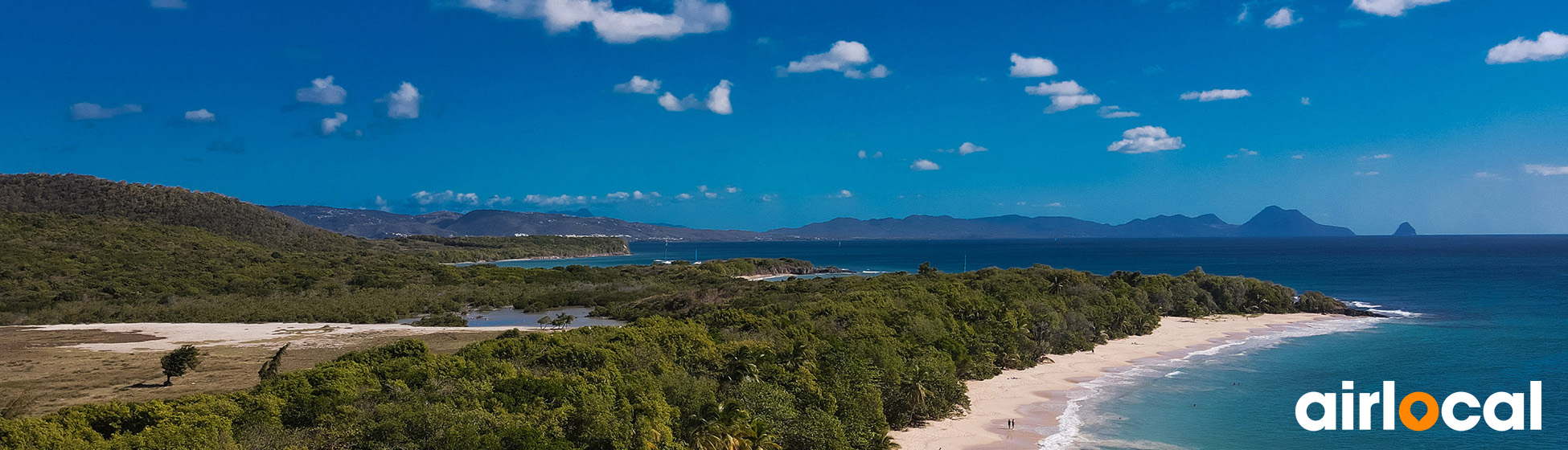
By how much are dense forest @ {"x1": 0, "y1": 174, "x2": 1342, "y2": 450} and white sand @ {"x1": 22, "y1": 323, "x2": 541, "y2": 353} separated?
4.99 m

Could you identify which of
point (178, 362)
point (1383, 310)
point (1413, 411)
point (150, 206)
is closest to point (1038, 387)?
point (1413, 411)

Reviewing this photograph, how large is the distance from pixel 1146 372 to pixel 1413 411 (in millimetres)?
11272

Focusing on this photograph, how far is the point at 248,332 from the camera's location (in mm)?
50281

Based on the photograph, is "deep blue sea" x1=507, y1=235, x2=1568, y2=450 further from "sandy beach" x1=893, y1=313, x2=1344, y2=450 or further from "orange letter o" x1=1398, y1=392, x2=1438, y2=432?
"sandy beach" x1=893, y1=313, x2=1344, y2=450

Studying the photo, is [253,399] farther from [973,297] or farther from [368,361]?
[973,297]

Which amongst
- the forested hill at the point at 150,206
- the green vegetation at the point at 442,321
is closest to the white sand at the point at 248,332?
the green vegetation at the point at 442,321

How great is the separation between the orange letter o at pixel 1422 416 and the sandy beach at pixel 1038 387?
1183 centimetres

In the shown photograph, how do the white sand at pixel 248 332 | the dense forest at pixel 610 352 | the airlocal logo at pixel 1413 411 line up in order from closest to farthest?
the dense forest at pixel 610 352, the airlocal logo at pixel 1413 411, the white sand at pixel 248 332

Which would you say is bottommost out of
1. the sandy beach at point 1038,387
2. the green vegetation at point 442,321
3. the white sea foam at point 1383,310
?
the sandy beach at point 1038,387

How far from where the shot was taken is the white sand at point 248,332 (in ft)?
142

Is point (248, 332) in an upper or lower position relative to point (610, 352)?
lower

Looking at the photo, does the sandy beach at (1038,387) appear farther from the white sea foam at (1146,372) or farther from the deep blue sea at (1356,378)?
the deep blue sea at (1356,378)

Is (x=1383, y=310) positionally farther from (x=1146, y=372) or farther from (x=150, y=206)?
(x=150, y=206)

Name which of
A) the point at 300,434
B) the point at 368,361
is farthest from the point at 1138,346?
the point at 300,434
